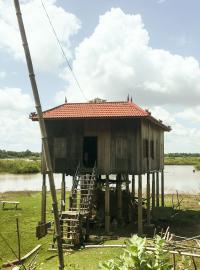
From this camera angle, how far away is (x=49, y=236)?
21.1 metres

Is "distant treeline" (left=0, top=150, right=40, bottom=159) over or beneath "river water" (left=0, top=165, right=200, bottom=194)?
over

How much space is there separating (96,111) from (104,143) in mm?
1690

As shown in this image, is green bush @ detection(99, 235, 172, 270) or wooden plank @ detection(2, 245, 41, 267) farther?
wooden plank @ detection(2, 245, 41, 267)

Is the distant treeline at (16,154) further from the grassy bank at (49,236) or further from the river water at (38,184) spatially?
the grassy bank at (49,236)

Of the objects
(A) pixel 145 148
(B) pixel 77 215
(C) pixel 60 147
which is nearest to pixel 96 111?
(C) pixel 60 147

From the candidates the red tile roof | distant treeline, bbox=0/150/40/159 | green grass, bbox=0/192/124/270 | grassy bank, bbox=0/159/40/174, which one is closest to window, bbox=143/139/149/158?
the red tile roof

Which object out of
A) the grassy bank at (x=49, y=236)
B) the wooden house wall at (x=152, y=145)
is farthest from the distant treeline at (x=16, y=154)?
the wooden house wall at (x=152, y=145)

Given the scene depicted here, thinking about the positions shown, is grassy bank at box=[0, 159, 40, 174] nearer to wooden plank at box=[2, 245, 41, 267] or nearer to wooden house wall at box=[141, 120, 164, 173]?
wooden house wall at box=[141, 120, 164, 173]

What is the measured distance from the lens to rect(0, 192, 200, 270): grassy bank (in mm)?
16312

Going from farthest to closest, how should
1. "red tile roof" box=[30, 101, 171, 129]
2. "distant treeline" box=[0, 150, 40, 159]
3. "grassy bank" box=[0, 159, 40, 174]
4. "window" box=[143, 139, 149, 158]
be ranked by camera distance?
"distant treeline" box=[0, 150, 40, 159] → "grassy bank" box=[0, 159, 40, 174] → "window" box=[143, 139, 149, 158] → "red tile roof" box=[30, 101, 171, 129]

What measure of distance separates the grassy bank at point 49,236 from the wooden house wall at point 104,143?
3432mm

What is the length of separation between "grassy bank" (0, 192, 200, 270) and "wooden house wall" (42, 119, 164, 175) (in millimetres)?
3432

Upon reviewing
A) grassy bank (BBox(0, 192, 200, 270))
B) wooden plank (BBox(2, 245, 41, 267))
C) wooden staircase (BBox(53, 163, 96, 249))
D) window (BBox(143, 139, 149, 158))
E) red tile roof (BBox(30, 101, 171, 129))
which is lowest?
wooden plank (BBox(2, 245, 41, 267))

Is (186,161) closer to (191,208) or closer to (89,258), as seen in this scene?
(191,208)
